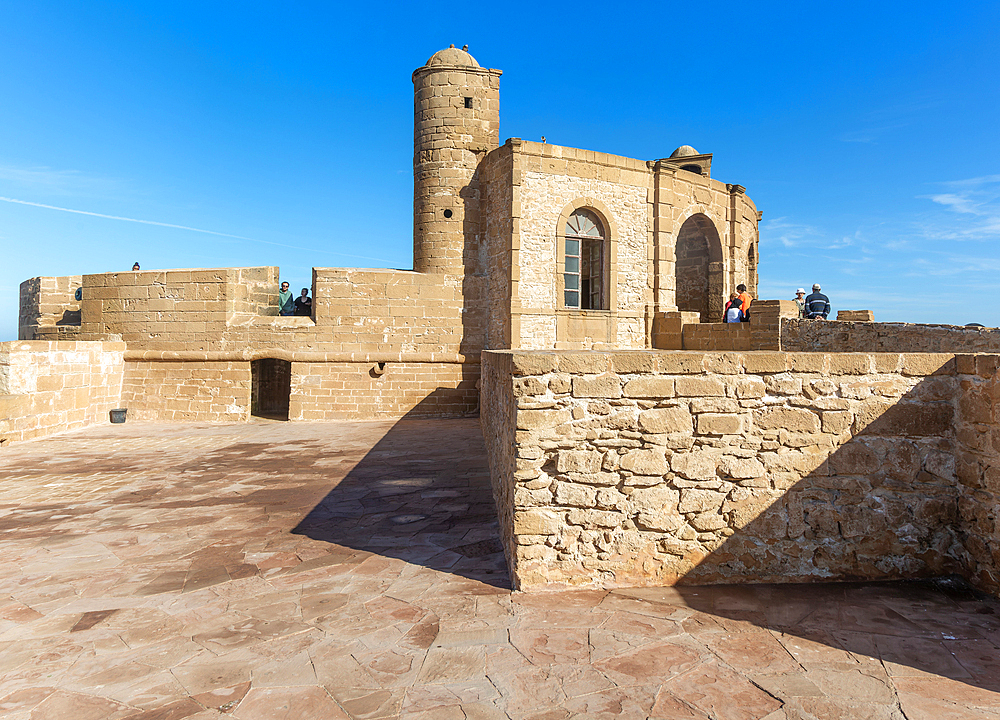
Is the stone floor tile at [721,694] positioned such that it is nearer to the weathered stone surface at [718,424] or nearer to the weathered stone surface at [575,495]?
the weathered stone surface at [575,495]

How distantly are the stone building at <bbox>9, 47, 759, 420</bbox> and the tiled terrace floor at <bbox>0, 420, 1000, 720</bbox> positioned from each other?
7.56m

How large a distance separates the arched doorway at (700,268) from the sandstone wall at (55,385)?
1371 centimetres

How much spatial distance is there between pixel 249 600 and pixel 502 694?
1.87 metres

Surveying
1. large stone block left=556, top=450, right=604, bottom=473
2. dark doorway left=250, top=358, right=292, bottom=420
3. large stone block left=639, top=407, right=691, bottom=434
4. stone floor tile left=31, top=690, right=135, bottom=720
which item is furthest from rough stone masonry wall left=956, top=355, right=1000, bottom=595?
dark doorway left=250, top=358, right=292, bottom=420

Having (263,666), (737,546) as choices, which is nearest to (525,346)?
(737,546)

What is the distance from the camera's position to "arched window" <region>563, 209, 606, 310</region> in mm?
12789

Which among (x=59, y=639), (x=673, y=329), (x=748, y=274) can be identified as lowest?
(x=59, y=639)

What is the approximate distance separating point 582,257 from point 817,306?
18.2 ft

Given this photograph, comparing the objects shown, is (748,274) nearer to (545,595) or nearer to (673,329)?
(673,329)

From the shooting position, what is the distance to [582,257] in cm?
1327

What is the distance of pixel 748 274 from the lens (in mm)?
17266

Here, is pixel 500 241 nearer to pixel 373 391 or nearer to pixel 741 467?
pixel 373 391

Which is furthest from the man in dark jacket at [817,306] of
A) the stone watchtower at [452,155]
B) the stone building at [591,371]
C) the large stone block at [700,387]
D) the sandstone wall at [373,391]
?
the large stone block at [700,387]

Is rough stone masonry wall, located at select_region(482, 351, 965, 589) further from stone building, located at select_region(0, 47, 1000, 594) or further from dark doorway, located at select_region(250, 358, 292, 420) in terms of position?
dark doorway, located at select_region(250, 358, 292, 420)
